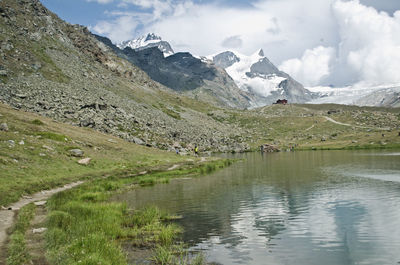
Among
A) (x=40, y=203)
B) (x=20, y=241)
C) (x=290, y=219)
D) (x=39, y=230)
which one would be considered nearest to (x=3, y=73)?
(x=40, y=203)

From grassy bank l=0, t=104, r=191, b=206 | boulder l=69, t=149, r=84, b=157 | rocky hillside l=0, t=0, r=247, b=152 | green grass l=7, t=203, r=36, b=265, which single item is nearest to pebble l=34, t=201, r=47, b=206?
grassy bank l=0, t=104, r=191, b=206

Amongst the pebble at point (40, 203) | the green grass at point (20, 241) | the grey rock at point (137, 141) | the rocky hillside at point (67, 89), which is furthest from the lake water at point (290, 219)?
the rocky hillside at point (67, 89)

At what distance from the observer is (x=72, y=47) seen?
181 m

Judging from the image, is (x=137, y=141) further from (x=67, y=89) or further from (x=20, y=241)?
(x=20, y=241)

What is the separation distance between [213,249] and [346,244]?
26.5 feet

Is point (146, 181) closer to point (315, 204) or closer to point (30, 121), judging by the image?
point (315, 204)

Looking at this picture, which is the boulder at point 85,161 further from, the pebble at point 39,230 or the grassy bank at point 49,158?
the pebble at point 39,230

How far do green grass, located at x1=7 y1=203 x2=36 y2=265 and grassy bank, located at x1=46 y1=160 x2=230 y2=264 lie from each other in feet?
3.76

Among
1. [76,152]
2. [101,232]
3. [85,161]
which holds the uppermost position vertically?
[76,152]

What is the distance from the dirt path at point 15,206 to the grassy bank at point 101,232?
2031mm

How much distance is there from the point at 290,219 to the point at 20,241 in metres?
19.2

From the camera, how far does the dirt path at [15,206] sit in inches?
754

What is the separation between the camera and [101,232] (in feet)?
65.6

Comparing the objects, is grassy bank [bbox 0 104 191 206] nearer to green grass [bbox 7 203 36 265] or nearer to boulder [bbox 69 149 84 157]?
boulder [bbox 69 149 84 157]
